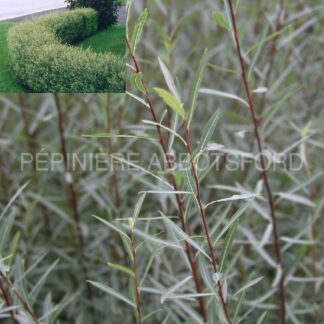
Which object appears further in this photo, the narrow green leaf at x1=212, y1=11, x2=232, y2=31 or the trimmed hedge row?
the trimmed hedge row

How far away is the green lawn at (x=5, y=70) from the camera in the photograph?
92 centimetres

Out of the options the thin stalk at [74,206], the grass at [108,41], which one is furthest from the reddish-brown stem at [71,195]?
the grass at [108,41]

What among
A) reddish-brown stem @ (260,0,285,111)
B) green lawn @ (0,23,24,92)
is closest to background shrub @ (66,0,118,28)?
green lawn @ (0,23,24,92)

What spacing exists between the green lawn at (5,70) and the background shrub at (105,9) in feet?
0.44

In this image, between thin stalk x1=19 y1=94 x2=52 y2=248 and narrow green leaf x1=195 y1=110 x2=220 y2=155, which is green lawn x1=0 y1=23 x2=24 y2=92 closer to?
thin stalk x1=19 y1=94 x2=52 y2=248

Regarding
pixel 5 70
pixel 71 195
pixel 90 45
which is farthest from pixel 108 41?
pixel 71 195

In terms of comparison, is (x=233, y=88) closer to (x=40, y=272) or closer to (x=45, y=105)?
(x=45, y=105)

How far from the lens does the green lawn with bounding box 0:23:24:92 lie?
0.92 meters

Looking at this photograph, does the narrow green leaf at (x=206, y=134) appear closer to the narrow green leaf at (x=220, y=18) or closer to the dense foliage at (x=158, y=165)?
the narrow green leaf at (x=220, y=18)

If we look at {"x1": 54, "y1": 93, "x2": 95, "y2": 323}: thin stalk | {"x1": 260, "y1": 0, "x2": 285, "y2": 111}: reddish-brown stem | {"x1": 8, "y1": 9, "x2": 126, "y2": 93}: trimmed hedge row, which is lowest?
{"x1": 54, "y1": 93, "x2": 95, "y2": 323}: thin stalk

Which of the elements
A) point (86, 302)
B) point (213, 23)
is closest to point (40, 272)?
point (86, 302)

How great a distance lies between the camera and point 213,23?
40.4 inches

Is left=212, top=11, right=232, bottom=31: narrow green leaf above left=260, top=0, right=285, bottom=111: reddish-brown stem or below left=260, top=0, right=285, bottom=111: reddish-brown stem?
above

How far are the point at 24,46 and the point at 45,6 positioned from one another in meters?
0.07
